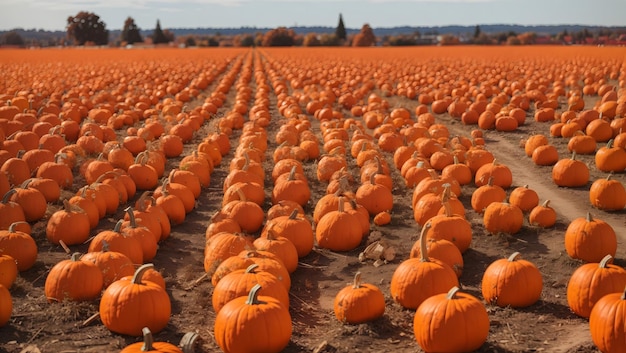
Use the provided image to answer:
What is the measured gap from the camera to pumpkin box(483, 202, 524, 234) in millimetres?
7805

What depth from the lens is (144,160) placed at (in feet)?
34.3

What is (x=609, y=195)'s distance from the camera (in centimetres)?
864

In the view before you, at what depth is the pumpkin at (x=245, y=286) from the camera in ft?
18.1

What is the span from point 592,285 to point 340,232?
9.52ft

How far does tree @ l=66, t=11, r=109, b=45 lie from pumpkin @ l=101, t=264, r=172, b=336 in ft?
363

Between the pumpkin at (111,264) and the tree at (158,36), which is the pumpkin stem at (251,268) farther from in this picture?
the tree at (158,36)

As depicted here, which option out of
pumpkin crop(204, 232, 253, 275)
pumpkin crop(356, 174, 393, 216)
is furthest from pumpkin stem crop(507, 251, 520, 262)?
pumpkin crop(356, 174, 393, 216)

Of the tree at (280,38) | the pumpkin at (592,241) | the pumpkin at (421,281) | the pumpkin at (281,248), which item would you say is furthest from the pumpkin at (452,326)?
the tree at (280,38)

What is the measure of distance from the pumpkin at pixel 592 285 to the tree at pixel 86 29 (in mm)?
111938

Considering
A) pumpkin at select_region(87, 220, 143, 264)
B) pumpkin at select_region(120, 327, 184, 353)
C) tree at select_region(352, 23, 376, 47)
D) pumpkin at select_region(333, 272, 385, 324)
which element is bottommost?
pumpkin at select_region(333, 272, 385, 324)

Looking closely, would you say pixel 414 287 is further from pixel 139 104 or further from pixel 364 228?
pixel 139 104

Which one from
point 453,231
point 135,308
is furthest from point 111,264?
point 453,231

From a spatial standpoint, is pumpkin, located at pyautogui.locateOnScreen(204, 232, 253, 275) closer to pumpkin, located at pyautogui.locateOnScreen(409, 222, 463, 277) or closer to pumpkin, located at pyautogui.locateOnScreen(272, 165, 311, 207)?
pumpkin, located at pyautogui.locateOnScreen(409, 222, 463, 277)

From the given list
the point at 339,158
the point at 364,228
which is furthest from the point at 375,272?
the point at 339,158
